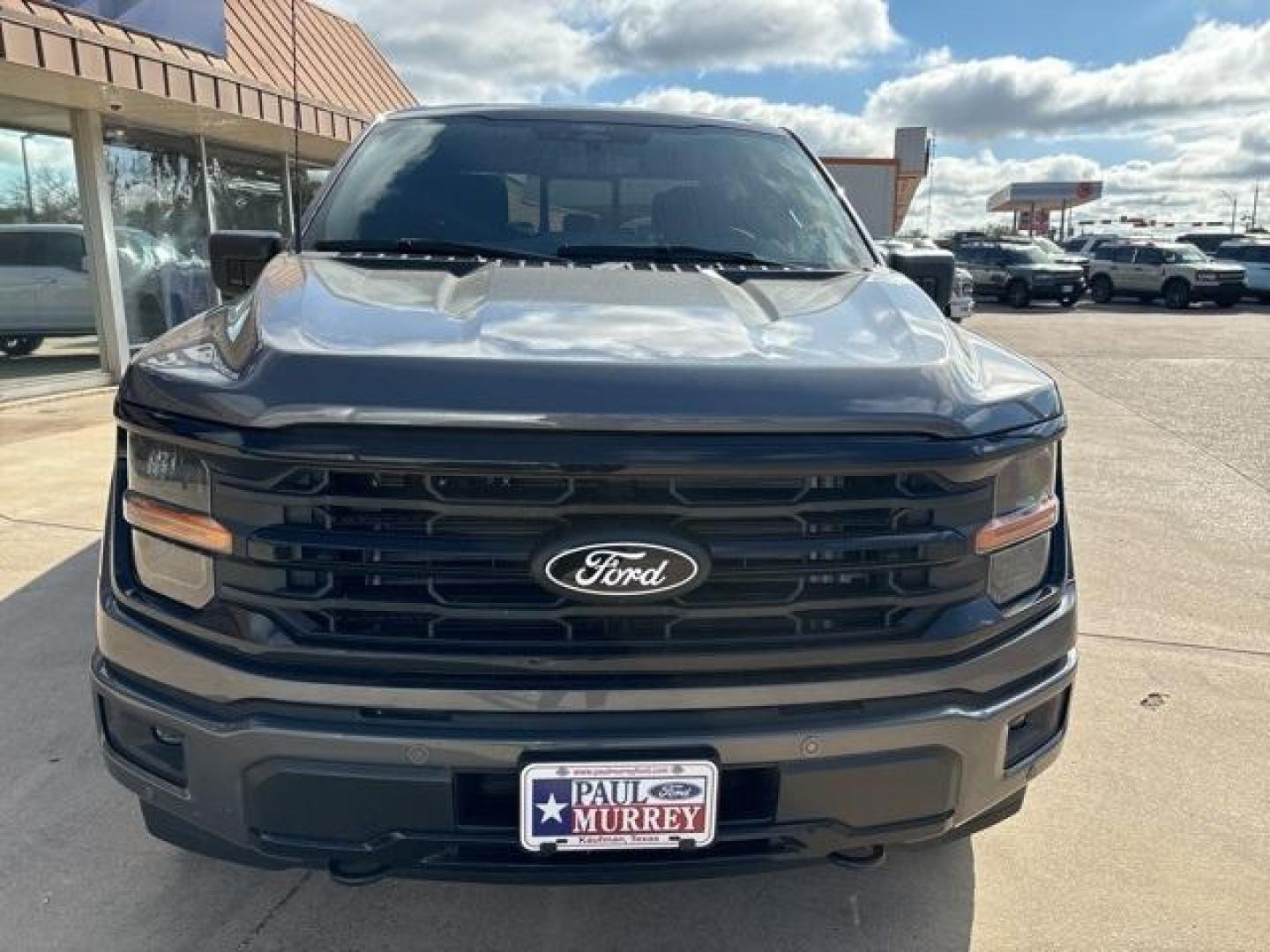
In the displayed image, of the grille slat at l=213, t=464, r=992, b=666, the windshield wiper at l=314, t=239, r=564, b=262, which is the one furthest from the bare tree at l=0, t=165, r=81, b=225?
the grille slat at l=213, t=464, r=992, b=666

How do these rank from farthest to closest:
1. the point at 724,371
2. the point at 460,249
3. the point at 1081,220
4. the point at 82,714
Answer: the point at 1081,220 < the point at 82,714 < the point at 460,249 < the point at 724,371

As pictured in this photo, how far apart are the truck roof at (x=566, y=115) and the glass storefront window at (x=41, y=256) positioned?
23.6ft

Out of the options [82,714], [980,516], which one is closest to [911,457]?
[980,516]

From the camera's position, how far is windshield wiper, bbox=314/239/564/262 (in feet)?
9.51

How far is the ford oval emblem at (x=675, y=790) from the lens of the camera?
181 centimetres

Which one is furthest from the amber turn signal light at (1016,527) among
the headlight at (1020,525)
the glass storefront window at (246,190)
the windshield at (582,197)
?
the glass storefront window at (246,190)

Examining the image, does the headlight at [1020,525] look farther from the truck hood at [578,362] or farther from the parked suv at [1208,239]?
the parked suv at [1208,239]

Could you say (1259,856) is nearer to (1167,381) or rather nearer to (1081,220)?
(1167,381)

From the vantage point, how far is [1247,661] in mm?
3982

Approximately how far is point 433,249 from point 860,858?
1.97 metres

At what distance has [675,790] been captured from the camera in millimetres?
1814

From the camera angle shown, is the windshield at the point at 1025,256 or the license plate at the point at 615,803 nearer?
the license plate at the point at 615,803

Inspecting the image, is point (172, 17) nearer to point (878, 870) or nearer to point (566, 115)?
point (566, 115)

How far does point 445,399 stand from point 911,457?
2.71ft
